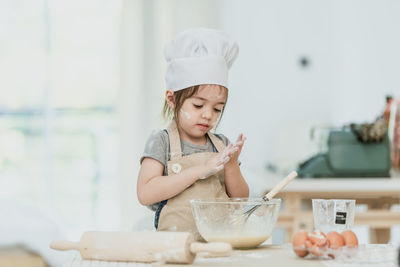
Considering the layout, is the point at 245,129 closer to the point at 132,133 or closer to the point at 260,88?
the point at 260,88

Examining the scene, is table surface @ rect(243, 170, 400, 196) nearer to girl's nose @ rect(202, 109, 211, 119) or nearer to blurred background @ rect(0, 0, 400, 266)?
girl's nose @ rect(202, 109, 211, 119)

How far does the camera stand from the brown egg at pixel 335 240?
1.13 m

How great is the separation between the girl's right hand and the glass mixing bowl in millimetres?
100

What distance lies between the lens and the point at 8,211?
98.0 inches

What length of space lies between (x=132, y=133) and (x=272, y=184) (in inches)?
82.1

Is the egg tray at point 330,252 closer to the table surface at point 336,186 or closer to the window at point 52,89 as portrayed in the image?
the table surface at point 336,186

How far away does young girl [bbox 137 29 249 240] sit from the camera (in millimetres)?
1368

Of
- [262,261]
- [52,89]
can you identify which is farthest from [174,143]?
[52,89]

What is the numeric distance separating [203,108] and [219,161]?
15 cm

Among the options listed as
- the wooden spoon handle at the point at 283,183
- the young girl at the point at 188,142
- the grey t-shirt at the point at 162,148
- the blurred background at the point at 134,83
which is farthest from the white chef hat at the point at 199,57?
the blurred background at the point at 134,83

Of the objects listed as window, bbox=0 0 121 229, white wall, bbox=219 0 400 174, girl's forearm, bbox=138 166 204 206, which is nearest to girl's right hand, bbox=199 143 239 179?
girl's forearm, bbox=138 166 204 206

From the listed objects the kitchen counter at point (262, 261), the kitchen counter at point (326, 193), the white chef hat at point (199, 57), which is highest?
the white chef hat at point (199, 57)

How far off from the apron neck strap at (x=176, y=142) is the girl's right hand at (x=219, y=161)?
109mm

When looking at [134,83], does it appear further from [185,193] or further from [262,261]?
[262,261]
